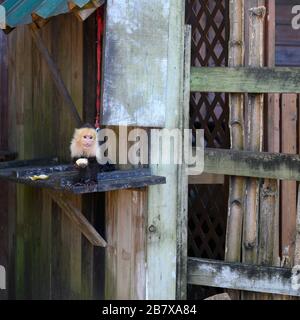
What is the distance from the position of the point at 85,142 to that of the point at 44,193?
4.61ft

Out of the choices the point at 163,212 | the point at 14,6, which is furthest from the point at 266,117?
the point at 14,6

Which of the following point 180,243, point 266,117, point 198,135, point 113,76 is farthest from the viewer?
point 266,117

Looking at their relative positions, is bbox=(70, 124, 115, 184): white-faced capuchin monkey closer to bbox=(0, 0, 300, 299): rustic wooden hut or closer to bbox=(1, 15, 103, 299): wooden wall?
bbox=(0, 0, 300, 299): rustic wooden hut

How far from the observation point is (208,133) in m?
4.51

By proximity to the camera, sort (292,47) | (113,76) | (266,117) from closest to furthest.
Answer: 1. (113,76)
2. (266,117)
3. (292,47)

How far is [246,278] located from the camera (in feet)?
12.0

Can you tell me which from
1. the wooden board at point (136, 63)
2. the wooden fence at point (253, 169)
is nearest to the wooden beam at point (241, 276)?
the wooden fence at point (253, 169)

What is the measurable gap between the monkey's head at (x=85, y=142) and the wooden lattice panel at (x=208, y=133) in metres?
1.41

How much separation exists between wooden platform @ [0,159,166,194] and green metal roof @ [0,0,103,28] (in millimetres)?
842

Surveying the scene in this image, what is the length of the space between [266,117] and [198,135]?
2.26 ft

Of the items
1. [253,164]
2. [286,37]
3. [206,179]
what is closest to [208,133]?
[206,179]

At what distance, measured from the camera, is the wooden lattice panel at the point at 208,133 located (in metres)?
4.49
